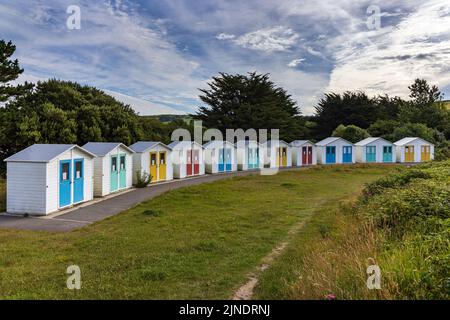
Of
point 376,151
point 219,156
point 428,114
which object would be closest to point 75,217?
point 219,156

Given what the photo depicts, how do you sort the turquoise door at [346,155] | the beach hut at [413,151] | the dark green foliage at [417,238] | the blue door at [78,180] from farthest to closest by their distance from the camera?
the turquoise door at [346,155], the beach hut at [413,151], the blue door at [78,180], the dark green foliage at [417,238]

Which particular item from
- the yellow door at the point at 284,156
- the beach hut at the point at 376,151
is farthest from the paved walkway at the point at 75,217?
the beach hut at the point at 376,151

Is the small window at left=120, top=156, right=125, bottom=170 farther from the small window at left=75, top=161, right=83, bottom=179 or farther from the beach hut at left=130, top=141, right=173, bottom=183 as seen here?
the small window at left=75, top=161, right=83, bottom=179

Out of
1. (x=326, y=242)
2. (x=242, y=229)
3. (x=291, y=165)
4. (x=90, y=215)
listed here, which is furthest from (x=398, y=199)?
(x=291, y=165)

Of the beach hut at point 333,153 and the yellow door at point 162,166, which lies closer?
the yellow door at point 162,166

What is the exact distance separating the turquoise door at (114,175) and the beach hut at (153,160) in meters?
2.12

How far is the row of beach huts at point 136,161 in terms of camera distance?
491 inches

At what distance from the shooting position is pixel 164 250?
7586 millimetres

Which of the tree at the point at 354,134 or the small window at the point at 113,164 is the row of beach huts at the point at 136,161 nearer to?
the small window at the point at 113,164

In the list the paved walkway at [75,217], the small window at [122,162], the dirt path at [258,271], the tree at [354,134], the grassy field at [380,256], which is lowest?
the dirt path at [258,271]

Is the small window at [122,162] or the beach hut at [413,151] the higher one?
the beach hut at [413,151]

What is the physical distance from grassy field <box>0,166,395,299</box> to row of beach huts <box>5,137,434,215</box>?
286 centimetres

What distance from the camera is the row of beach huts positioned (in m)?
12.5

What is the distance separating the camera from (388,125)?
151 ft
